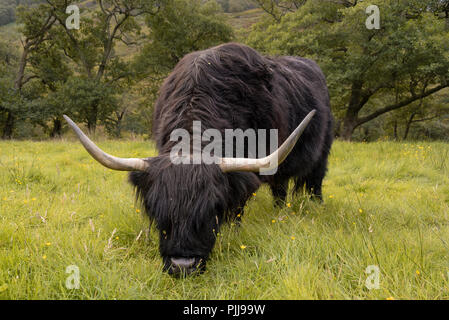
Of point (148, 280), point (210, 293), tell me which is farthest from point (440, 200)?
point (148, 280)

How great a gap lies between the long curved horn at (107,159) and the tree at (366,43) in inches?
477

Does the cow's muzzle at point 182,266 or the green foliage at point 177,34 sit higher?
the green foliage at point 177,34

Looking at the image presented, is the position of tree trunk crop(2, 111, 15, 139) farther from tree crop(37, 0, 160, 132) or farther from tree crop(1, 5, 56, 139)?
tree crop(37, 0, 160, 132)

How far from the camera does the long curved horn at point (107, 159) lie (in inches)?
80.4

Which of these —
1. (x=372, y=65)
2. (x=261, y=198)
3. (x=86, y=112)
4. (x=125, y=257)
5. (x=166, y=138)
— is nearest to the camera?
(x=125, y=257)

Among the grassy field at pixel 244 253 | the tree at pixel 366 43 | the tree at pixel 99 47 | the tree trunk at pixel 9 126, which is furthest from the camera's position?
the tree trunk at pixel 9 126

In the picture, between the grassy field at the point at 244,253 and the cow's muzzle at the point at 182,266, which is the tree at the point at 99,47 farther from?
the cow's muzzle at the point at 182,266

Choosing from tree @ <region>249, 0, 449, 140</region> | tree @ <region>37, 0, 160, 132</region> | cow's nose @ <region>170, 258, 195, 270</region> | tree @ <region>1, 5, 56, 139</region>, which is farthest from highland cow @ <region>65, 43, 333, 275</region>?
tree @ <region>1, 5, 56, 139</region>

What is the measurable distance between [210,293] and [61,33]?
87.4 feet

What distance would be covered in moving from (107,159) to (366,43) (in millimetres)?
13653

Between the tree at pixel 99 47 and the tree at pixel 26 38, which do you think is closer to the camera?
the tree at pixel 99 47

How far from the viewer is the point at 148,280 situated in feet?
6.49

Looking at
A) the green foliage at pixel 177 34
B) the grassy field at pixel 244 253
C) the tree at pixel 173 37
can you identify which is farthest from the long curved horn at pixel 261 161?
the green foliage at pixel 177 34
